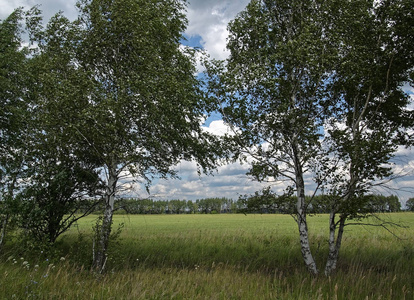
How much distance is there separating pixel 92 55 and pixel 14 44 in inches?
289

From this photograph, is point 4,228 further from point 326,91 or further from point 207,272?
point 326,91

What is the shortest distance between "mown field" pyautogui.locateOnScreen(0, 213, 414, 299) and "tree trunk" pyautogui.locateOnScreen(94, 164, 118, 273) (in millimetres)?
340

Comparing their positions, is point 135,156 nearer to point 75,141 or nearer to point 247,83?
point 75,141

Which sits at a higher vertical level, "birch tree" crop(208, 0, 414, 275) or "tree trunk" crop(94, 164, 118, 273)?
"birch tree" crop(208, 0, 414, 275)

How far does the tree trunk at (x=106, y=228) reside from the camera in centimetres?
950

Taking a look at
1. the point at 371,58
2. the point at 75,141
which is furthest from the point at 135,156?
the point at 371,58

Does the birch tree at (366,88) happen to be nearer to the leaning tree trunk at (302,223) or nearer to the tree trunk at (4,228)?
the leaning tree trunk at (302,223)

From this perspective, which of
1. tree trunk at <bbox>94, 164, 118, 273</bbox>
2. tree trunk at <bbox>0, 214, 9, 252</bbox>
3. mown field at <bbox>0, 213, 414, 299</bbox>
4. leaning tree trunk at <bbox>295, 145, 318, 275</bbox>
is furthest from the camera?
tree trunk at <bbox>0, 214, 9, 252</bbox>

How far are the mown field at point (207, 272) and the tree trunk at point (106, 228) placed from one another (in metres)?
0.34

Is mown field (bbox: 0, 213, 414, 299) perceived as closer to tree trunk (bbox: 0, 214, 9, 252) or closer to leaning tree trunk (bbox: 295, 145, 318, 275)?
leaning tree trunk (bbox: 295, 145, 318, 275)

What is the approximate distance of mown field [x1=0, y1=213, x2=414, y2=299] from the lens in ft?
21.7

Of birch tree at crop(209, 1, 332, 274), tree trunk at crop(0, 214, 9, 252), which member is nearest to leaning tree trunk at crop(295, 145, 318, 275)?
birch tree at crop(209, 1, 332, 274)

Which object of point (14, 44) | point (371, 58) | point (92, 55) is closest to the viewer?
point (371, 58)

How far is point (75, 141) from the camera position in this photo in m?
11.1
